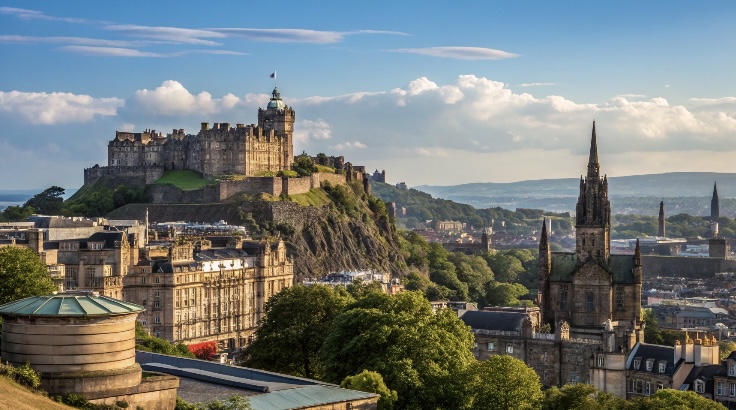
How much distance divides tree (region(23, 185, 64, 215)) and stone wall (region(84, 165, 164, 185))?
4.85 m

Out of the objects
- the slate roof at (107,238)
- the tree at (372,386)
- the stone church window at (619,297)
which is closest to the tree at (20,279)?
the tree at (372,386)

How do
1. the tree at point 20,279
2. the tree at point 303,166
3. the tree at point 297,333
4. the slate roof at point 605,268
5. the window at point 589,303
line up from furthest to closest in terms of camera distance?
the tree at point 303,166, the slate roof at point 605,268, the window at point 589,303, the tree at point 297,333, the tree at point 20,279

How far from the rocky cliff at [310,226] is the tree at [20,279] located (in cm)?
7870

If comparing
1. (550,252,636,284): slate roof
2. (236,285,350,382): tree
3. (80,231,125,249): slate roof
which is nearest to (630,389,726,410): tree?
(236,285,350,382): tree

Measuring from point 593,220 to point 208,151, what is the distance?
66.3 metres

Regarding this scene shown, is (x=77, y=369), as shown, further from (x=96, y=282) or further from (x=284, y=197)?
(x=284, y=197)

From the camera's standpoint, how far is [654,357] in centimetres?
8962

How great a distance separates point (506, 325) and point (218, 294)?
2495cm

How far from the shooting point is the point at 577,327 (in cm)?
11394

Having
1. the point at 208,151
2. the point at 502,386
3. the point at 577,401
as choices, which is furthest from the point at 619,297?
the point at 208,151

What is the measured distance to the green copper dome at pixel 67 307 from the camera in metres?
35.6

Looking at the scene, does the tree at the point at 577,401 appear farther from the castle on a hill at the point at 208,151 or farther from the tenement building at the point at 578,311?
the castle on a hill at the point at 208,151

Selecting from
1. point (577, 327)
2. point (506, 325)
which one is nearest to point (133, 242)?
point (506, 325)

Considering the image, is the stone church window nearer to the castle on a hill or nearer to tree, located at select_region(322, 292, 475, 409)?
tree, located at select_region(322, 292, 475, 409)
